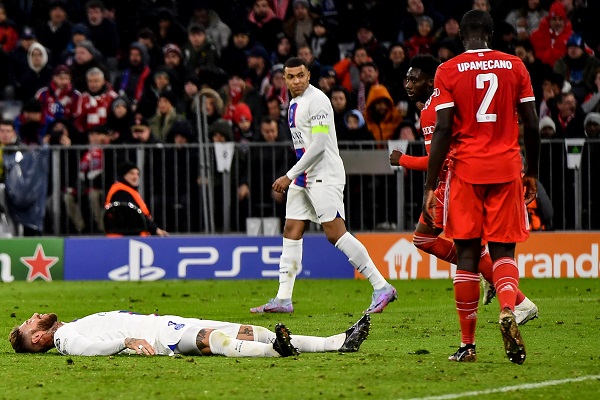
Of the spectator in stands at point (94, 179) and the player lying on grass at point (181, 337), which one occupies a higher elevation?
the spectator in stands at point (94, 179)

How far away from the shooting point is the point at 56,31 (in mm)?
24078

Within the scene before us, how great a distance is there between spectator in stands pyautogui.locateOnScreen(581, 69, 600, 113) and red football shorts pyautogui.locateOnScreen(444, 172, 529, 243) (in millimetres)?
10962

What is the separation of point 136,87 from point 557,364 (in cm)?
1435

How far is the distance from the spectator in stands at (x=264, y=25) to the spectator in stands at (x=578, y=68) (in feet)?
17.0

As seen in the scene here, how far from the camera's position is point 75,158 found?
19672mm

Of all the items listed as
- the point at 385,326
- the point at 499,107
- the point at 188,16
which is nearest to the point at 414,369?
the point at 499,107

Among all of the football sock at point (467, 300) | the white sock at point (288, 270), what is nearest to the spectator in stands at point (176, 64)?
the white sock at point (288, 270)

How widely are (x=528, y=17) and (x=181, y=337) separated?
13827mm

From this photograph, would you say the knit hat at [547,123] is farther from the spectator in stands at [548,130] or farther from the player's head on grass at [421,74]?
the player's head on grass at [421,74]

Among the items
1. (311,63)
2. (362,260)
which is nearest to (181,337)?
(362,260)

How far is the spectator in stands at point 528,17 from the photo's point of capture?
21.8 m

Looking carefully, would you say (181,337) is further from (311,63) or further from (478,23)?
(311,63)

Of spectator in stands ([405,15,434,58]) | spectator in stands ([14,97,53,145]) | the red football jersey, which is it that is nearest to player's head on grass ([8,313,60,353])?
the red football jersey

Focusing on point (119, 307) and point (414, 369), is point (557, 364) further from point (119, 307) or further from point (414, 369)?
point (119, 307)
